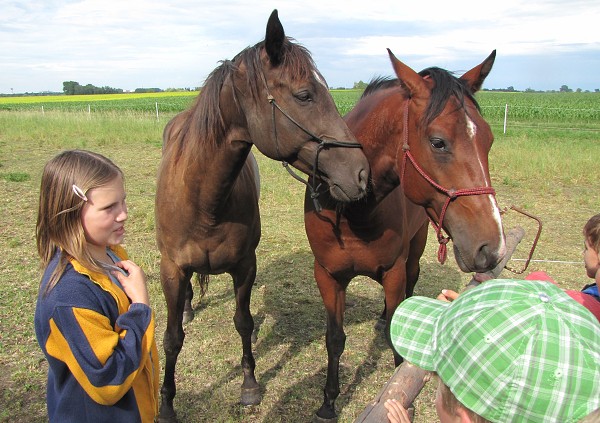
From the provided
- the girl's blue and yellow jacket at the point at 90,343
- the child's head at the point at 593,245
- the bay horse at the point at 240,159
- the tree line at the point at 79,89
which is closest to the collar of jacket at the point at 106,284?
the girl's blue and yellow jacket at the point at 90,343

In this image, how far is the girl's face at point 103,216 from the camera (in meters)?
1.49

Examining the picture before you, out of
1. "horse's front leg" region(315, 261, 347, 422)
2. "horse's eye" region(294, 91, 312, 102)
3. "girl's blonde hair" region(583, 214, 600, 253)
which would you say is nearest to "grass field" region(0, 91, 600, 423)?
"horse's front leg" region(315, 261, 347, 422)

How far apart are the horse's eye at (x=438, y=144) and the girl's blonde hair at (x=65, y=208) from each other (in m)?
1.50

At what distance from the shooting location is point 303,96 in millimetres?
2311

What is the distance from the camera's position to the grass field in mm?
3256

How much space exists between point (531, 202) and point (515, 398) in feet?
27.5

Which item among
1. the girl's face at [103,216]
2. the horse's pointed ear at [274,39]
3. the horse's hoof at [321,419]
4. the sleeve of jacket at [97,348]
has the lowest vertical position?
the horse's hoof at [321,419]

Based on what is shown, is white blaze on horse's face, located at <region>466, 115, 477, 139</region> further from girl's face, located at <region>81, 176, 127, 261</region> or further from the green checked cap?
girl's face, located at <region>81, 176, 127, 261</region>

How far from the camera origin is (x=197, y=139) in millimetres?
2658

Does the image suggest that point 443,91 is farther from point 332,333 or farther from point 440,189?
point 332,333

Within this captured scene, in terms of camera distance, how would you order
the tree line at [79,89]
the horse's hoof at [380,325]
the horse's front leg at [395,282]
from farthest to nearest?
the tree line at [79,89] → the horse's hoof at [380,325] → the horse's front leg at [395,282]

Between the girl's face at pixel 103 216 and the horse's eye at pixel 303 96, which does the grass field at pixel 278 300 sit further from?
the horse's eye at pixel 303 96

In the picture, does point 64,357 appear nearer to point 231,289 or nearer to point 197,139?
point 197,139

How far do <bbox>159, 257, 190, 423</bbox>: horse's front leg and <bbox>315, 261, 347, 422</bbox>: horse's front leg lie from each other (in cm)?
95
